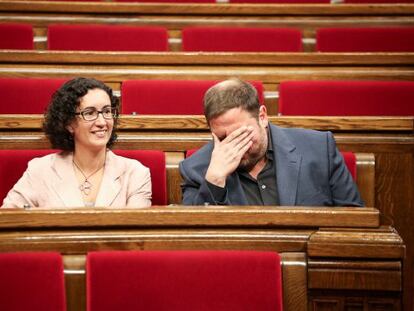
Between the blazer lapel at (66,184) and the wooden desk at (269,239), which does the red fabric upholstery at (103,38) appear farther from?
the wooden desk at (269,239)

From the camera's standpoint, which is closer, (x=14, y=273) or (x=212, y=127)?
(x=14, y=273)

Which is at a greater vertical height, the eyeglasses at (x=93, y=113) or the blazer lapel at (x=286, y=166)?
the eyeglasses at (x=93, y=113)

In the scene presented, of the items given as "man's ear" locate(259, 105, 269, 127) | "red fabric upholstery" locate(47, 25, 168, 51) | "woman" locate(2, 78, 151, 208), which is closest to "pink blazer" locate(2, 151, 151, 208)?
"woman" locate(2, 78, 151, 208)

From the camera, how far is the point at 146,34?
92 cm

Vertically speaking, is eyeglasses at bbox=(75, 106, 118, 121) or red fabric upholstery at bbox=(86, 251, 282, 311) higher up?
eyeglasses at bbox=(75, 106, 118, 121)

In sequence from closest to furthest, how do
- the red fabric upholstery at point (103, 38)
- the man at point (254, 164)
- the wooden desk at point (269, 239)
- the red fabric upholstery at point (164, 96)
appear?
1. the wooden desk at point (269, 239)
2. the man at point (254, 164)
3. the red fabric upholstery at point (164, 96)
4. the red fabric upholstery at point (103, 38)

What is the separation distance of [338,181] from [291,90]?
0.23 metres

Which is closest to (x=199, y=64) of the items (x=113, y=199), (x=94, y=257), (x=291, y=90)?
(x=291, y=90)

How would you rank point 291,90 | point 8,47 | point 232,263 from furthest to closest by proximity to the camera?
point 8,47, point 291,90, point 232,263

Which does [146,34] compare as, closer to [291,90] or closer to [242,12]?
[242,12]

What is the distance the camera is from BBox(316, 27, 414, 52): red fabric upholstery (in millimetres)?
925

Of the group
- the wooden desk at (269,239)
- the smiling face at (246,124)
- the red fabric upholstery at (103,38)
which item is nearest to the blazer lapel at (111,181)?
the smiling face at (246,124)

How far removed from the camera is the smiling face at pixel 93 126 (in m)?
0.57

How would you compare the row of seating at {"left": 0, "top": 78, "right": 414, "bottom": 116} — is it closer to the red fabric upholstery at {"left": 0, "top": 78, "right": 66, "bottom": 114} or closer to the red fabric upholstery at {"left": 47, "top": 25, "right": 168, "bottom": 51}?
the red fabric upholstery at {"left": 0, "top": 78, "right": 66, "bottom": 114}
